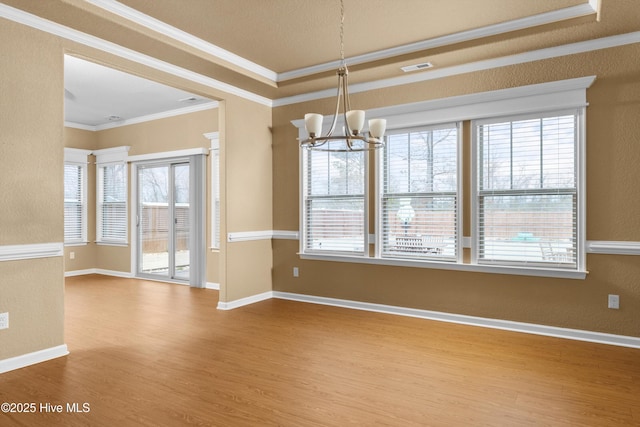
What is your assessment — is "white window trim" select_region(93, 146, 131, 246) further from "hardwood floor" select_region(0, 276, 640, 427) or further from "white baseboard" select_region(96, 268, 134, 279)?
"hardwood floor" select_region(0, 276, 640, 427)

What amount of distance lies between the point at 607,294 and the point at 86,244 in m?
8.34

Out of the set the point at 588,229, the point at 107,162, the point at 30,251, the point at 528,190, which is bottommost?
the point at 30,251

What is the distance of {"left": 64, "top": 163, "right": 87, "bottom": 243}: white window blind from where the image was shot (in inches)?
311

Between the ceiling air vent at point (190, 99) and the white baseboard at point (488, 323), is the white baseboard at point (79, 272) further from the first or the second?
the white baseboard at point (488, 323)

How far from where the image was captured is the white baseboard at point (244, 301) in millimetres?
5227

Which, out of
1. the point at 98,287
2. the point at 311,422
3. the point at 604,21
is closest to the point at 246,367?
the point at 311,422

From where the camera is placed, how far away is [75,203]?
26.4 feet

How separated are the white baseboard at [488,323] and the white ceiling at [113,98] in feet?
11.3

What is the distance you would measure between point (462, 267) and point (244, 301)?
275 centimetres

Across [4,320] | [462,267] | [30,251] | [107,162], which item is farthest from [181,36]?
[107,162]

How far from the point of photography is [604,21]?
3514mm

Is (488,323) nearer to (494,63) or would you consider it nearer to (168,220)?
(494,63)

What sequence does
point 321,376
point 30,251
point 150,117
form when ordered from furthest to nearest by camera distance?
point 150,117, point 30,251, point 321,376

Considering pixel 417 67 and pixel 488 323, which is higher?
pixel 417 67
